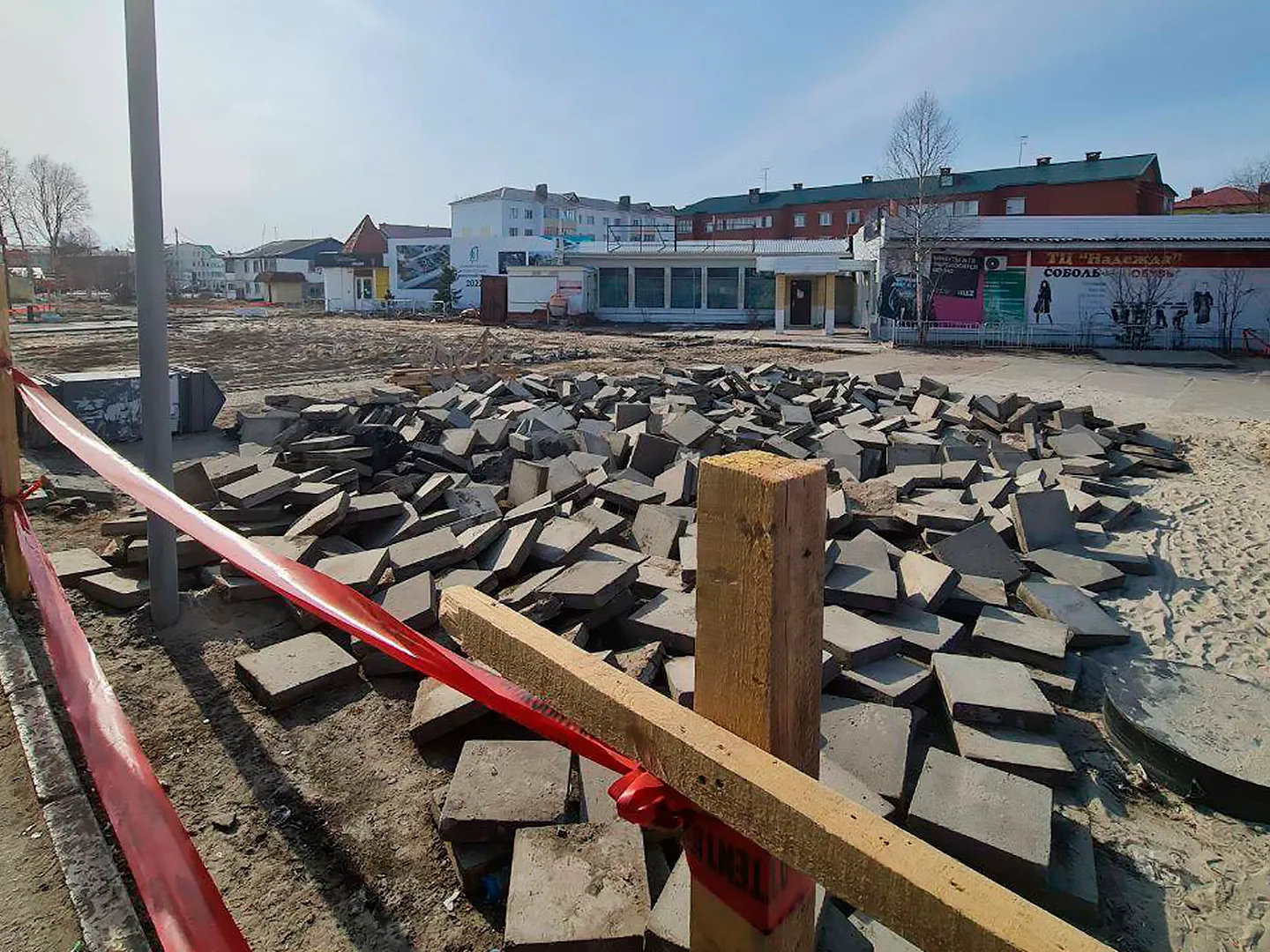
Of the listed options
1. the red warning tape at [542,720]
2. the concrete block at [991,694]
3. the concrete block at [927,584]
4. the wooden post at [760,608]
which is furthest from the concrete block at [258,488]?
the wooden post at [760,608]

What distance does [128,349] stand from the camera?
2684 centimetres

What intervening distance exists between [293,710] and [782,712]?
12.1ft

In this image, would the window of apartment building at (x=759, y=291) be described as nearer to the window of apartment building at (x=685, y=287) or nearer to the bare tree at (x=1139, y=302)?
the window of apartment building at (x=685, y=287)

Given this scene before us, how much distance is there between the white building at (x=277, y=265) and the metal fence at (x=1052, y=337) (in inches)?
2501

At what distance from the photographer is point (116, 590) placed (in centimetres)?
537

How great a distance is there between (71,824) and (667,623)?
9.32ft

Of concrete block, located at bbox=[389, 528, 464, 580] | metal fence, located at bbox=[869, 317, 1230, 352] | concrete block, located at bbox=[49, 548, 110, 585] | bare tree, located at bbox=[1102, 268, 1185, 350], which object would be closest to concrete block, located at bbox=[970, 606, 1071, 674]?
concrete block, located at bbox=[389, 528, 464, 580]

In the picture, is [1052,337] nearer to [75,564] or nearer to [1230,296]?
[1230,296]

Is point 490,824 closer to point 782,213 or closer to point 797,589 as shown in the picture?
point 797,589

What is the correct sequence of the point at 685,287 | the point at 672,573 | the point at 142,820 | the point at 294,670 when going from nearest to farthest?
the point at 142,820, the point at 294,670, the point at 672,573, the point at 685,287

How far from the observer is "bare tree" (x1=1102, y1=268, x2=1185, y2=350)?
29328 millimetres

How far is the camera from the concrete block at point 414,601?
4.77 m

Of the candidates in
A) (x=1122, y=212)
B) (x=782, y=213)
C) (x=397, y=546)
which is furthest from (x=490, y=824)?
(x=782, y=213)

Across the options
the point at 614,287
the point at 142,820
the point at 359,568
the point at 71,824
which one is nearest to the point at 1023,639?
the point at 359,568
